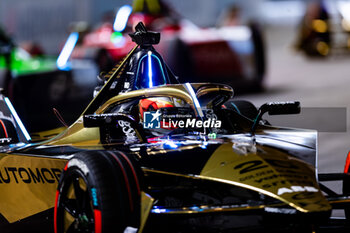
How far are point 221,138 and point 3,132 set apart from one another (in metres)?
2.09

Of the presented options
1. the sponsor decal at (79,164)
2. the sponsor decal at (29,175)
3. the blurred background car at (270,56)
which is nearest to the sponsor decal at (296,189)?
the sponsor decal at (79,164)

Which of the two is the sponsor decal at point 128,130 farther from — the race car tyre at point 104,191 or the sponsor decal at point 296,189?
the sponsor decal at point 296,189

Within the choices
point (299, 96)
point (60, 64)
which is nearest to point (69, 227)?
point (60, 64)

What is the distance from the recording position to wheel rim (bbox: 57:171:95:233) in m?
4.41

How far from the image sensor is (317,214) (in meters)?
4.04

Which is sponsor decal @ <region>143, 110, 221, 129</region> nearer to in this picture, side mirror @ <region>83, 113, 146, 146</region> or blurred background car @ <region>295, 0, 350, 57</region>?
side mirror @ <region>83, 113, 146, 146</region>

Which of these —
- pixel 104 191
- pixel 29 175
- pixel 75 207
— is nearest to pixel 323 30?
pixel 29 175

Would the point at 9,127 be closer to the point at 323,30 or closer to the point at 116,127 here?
the point at 116,127

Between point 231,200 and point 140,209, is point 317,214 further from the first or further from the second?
point 140,209

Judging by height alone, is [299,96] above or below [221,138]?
below

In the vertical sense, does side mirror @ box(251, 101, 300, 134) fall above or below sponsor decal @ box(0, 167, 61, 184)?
above

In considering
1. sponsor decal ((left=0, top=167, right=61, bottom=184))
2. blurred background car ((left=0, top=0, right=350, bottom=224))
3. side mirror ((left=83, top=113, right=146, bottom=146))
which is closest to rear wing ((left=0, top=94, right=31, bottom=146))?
sponsor decal ((left=0, top=167, right=61, bottom=184))

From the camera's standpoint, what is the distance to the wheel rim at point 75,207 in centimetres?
441

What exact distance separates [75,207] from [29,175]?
73cm
